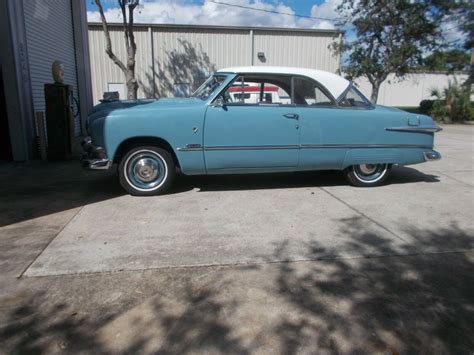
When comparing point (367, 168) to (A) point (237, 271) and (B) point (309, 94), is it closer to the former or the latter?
(B) point (309, 94)

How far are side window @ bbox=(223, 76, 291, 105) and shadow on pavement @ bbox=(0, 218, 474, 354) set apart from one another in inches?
111

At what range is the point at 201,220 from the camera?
464cm

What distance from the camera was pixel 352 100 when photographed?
594cm

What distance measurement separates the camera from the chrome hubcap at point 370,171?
20.2 feet

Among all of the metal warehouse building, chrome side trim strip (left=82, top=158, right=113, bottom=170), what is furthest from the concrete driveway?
the metal warehouse building

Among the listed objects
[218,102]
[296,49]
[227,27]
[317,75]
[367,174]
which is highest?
[227,27]

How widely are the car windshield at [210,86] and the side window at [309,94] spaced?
1063 mm

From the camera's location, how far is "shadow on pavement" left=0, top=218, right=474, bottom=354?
249 cm

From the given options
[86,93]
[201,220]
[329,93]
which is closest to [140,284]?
[201,220]

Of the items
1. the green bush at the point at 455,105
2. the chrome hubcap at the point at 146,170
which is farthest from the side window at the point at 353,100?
the green bush at the point at 455,105

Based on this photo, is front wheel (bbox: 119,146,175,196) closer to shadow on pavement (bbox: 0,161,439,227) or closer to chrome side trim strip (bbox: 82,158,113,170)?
chrome side trim strip (bbox: 82,158,113,170)

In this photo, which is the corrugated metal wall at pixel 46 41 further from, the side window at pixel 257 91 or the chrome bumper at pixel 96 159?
the side window at pixel 257 91

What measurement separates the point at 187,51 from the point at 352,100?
14.8 metres

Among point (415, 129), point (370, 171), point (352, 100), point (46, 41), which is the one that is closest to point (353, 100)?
point (352, 100)
